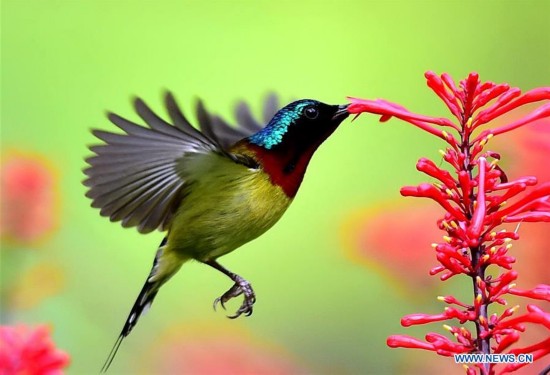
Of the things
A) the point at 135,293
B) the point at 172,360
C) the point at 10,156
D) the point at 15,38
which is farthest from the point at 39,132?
the point at 172,360

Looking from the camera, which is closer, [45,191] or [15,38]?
[45,191]

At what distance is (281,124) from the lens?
91 cm

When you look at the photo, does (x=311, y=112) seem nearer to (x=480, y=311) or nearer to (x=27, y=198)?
(x=480, y=311)

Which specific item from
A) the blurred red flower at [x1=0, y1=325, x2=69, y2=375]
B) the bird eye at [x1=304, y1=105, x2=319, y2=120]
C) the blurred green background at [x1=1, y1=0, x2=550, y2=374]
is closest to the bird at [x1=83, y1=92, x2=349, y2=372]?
the bird eye at [x1=304, y1=105, x2=319, y2=120]

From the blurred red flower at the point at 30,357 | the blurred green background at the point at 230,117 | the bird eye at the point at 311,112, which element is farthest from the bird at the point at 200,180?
the blurred green background at the point at 230,117

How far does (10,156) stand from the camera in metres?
1.29

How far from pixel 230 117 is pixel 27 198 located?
14.5 inches

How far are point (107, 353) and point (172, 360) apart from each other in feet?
0.36

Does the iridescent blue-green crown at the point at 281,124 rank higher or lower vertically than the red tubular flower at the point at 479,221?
higher

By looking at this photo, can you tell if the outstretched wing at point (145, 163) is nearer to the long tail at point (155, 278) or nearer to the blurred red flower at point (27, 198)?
the long tail at point (155, 278)

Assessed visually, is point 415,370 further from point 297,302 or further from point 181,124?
point 181,124

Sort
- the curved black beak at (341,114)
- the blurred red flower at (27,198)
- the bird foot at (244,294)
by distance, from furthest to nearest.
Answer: the blurred red flower at (27,198) < the bird foot at (244,294) < the curved black beak at (341,114)

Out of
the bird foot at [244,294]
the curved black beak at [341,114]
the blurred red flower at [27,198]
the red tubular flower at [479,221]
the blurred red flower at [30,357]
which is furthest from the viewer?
the blurred red flower at [27,198]

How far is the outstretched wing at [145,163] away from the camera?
0.80 meters
